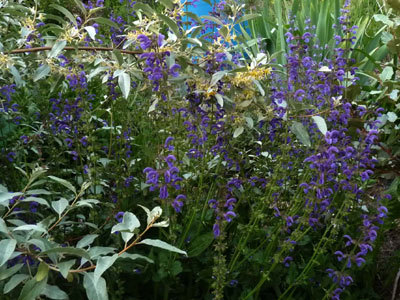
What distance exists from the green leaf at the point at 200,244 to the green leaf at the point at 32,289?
72 cm

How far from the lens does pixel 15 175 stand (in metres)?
2.27

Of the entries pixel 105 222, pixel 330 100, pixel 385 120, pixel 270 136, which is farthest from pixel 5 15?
pixel 385 120

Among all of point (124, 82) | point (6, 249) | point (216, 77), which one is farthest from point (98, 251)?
point (216, 77)

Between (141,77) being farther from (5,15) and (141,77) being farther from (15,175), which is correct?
(15,175)

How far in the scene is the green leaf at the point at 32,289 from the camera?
114 centimetres

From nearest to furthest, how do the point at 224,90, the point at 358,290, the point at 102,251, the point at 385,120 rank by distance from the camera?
the point at 102,251
the point at 224,90
the point at 358,290
the point at 385,120

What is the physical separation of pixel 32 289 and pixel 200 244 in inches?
30.7

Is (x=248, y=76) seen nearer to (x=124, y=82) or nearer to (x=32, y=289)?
(x=124, y=82)

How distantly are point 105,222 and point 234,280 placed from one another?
1.67ft

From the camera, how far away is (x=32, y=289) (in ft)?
3.77

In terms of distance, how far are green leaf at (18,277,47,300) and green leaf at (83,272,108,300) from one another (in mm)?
97

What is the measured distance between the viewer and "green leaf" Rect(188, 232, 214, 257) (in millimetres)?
1807

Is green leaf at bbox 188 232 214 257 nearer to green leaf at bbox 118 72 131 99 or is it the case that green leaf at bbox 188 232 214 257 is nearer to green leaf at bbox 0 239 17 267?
green leaf at bbox 118 72 131 99

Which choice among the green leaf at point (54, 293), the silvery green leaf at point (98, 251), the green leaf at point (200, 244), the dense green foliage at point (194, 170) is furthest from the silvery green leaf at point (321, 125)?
the green leaf at point (54, 293)
